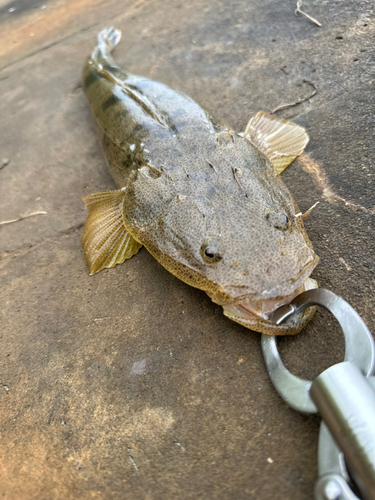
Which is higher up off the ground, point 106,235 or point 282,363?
point 106,235

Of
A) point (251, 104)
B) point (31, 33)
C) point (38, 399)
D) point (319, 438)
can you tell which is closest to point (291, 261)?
point (319, 438)

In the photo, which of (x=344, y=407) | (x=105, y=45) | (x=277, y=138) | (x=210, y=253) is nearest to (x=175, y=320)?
(x=210, y=253)

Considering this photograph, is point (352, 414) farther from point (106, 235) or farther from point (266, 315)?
point (106, 235)

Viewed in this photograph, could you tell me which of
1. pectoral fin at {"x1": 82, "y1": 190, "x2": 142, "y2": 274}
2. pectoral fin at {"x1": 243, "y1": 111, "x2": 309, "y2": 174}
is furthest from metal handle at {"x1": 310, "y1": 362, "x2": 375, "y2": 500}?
pectoral fin at {"x1": 243, "y1": 111, "x2": 309, "y2": 174}

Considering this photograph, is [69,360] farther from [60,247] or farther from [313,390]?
[313,390]

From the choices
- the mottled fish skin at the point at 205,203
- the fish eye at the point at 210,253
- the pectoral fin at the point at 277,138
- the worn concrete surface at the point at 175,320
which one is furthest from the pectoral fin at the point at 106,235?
the pectoral fin at the point at 277,138

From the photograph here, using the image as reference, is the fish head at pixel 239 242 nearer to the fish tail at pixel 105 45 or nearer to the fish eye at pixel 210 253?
the fish eye at pixel 210 253

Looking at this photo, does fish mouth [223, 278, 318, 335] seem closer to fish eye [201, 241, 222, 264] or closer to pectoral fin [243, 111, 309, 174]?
fish eye [201, 241, 222, 264]
